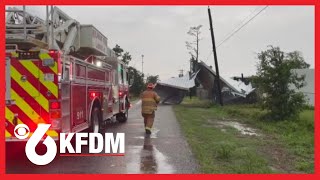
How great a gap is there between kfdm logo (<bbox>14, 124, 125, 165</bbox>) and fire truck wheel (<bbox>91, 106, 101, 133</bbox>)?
0.18 m

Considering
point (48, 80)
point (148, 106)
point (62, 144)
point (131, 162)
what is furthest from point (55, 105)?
point (148, 106)

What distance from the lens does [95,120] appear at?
40.0ft

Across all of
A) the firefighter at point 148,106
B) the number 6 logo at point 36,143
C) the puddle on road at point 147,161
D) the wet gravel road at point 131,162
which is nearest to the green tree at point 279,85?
the firefighter at point 148,106

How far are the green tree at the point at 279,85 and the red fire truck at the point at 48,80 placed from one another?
338 inches

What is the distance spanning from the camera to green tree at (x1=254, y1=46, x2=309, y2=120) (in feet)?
61.3

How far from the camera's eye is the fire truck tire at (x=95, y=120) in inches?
469

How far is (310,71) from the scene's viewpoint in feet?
99.3

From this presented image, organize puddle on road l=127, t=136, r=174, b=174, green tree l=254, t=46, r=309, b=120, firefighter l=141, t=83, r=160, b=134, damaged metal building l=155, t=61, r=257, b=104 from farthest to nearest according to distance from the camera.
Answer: damaged metal building l=155, t=61, r=257, b=104
green tree l=254, t=46, r=309, b=120
firefighter l=141, t=83, r=160, b=134
puddle on road l=127, t=136, r=174, b=174

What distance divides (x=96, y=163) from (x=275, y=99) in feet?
38.3

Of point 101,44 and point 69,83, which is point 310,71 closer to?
point 101,44

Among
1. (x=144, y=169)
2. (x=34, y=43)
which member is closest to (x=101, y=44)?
(x=34, y=43)

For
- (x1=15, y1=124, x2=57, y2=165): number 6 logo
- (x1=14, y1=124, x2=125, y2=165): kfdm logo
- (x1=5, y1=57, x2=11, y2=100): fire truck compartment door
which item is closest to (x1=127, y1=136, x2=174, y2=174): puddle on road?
(x1=14, y1=124, x2=125, y2=165): kfdm logo

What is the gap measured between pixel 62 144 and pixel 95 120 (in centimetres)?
254

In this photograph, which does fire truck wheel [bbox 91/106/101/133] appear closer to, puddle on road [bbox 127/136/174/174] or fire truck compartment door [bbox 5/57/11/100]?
puddle on road [bbox 127/136/174/174]
